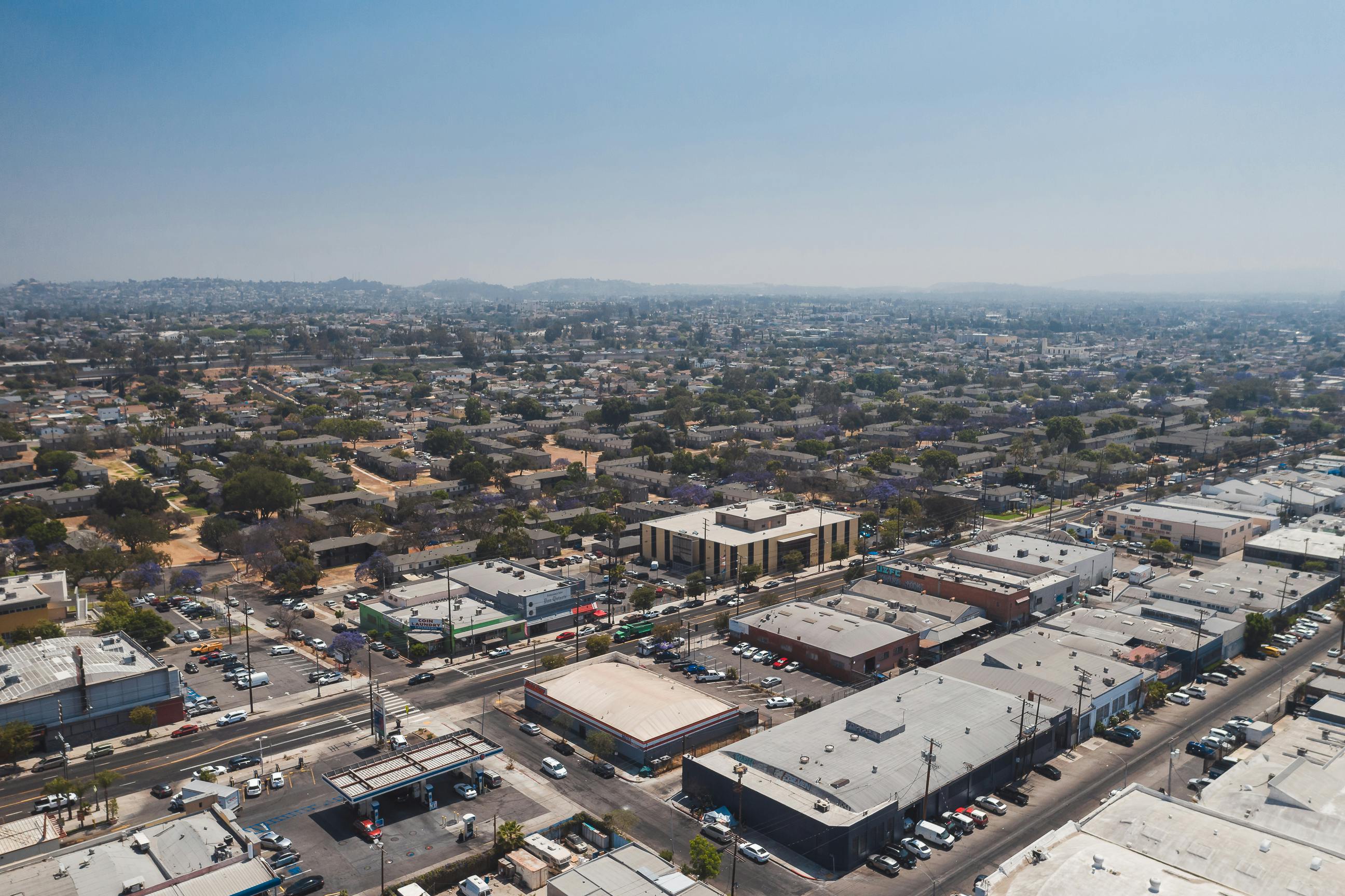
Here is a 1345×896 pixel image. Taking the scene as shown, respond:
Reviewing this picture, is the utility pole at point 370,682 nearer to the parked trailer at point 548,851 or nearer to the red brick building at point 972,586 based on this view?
the parked trailer at point 548,851

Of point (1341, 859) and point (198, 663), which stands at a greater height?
point (1341, 859)

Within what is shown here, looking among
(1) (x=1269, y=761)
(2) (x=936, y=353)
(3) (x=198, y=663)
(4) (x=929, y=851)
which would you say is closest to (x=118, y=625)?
(3) (x=198, y=663)

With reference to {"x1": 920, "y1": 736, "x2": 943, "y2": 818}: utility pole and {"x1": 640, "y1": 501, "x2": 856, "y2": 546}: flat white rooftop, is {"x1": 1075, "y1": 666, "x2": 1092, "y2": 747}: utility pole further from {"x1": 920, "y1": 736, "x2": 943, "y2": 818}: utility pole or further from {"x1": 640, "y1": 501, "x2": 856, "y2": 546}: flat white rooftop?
{"x1": 640, "y1": 501, "x2": 856, "y2": 546}: flat white rooftop

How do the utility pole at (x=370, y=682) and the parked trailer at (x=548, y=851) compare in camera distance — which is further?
the utility pole at (x=370, y=682)

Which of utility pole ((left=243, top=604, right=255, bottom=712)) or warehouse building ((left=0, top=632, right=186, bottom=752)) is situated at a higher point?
warehouse building ((left=0, top=632, right=186, bottom=752))

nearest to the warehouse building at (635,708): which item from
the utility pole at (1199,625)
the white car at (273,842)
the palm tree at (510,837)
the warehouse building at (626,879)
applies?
the palm tree at (510,837)

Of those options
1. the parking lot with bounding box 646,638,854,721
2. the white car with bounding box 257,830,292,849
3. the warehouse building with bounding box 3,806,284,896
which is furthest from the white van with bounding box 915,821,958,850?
the white car with bounding box 257,830,292,849

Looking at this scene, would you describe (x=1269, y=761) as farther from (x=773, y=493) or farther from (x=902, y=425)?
(x=902, y=425)
